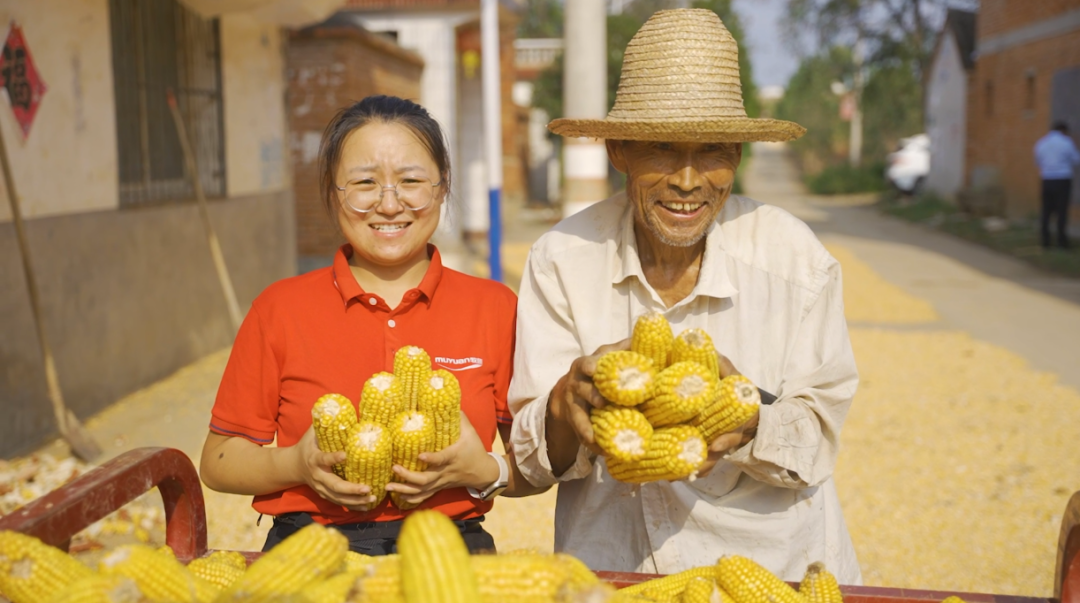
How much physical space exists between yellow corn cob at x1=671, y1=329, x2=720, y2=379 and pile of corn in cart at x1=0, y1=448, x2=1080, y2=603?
18.3 inches

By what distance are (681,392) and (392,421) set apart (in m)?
0.64

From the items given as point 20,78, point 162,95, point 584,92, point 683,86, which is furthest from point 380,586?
point 584,92

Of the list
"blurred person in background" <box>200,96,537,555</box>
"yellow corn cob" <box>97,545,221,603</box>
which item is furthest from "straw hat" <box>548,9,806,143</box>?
"yellow corn cob" <box>97,545,221,603</box>

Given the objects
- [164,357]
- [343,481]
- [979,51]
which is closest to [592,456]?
[343,481]

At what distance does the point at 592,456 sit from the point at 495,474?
0.27 m

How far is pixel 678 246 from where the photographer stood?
2523 mm

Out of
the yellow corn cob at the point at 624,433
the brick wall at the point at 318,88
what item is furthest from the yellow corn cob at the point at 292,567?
the brick wall at the point at 318,88

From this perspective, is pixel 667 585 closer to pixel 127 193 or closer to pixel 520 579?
pixel 520 579

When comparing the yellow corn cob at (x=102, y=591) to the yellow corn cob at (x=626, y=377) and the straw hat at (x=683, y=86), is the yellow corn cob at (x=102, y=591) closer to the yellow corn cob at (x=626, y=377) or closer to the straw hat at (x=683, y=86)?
the yellow corn cob at (x=626, y=377)

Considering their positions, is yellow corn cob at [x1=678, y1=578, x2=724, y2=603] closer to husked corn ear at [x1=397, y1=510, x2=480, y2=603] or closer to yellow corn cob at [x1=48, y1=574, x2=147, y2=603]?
husked corn ear at [x1=397, y1=510, x2=480, y2=603]

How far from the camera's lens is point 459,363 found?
245 cm

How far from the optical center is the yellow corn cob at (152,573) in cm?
170

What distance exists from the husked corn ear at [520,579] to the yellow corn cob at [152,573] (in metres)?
0.54

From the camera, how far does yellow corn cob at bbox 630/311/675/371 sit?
2086 mm
